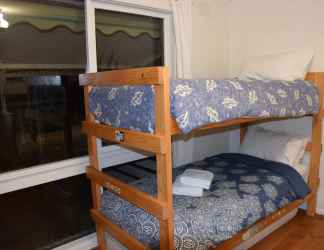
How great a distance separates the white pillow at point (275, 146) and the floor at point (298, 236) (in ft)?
1.76

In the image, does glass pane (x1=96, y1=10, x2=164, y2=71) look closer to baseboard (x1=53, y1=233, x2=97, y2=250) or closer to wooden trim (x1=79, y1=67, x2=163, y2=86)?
wooden trim (x1=79, y1=67, x2=163, y2=86)

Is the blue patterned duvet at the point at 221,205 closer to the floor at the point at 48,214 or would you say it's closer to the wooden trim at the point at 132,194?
the wooden trim at the point at 132,194

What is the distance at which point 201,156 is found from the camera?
2873mm

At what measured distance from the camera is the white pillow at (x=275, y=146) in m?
2.45

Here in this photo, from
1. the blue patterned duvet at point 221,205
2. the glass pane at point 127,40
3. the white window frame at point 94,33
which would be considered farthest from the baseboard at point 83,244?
the glass pane at point 127,40

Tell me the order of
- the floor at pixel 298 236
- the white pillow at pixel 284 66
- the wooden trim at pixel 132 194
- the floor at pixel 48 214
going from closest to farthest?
the wooden trim at pixel 132 194 < the floor at pixel 48 214 < the floor at pixel 298 236 < the white pillow at pixel 284 66

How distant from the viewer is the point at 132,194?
5.33 feet

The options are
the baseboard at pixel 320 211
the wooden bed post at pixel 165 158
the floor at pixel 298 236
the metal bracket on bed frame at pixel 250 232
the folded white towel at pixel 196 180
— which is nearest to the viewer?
the wooden bed post at pixel 165 158

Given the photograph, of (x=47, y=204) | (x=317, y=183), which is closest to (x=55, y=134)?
(x=47, y=204)

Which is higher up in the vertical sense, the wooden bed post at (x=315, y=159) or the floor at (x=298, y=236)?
the wooden bed post at (x=315, y=159)

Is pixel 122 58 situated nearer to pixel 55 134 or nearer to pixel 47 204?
pixel 55 134

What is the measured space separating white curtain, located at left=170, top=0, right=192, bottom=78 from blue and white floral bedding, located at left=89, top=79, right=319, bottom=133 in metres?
0.75

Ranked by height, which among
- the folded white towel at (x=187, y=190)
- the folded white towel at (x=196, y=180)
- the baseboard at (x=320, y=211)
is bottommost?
the baseboard at (x=320, y=211)

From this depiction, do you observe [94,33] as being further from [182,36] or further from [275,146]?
[275,146]
